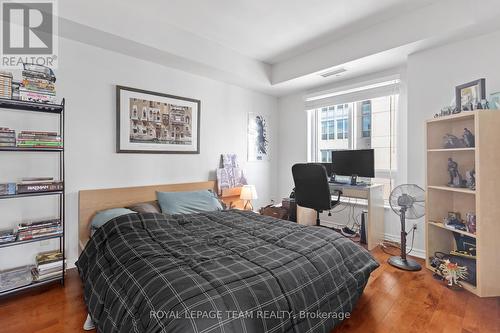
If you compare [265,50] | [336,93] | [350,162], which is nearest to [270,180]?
[350,162]

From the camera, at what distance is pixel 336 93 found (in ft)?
12.9

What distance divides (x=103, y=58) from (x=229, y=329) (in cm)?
296

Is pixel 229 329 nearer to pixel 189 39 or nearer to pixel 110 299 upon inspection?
pixel 110 299

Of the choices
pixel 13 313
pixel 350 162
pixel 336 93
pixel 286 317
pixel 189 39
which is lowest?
pixel 13 313

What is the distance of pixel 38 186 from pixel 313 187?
2802 mm

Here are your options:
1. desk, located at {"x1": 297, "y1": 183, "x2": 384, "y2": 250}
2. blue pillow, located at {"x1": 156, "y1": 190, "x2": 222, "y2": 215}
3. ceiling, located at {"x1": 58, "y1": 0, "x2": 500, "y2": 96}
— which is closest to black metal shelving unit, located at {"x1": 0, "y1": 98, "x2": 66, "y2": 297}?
ceiling, located at {"x1": 58, "y1": 0, "x2": 500, "y2": 96}

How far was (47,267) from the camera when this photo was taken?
2189mm

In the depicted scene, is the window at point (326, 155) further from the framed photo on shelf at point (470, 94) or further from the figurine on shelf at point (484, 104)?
the figurine on shelf at point (484, 104)

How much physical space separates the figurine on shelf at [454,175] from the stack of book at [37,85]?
393cm

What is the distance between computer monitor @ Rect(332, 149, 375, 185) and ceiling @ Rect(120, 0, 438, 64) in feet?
5.10

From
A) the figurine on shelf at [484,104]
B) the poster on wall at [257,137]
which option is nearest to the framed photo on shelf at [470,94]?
the figurine on shelf at [484,104]

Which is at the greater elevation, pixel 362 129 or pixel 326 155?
pixel 362 129

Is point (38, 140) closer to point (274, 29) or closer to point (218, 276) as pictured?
point (218, 276)

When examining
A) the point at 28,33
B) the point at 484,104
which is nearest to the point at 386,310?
the point at 484,104
